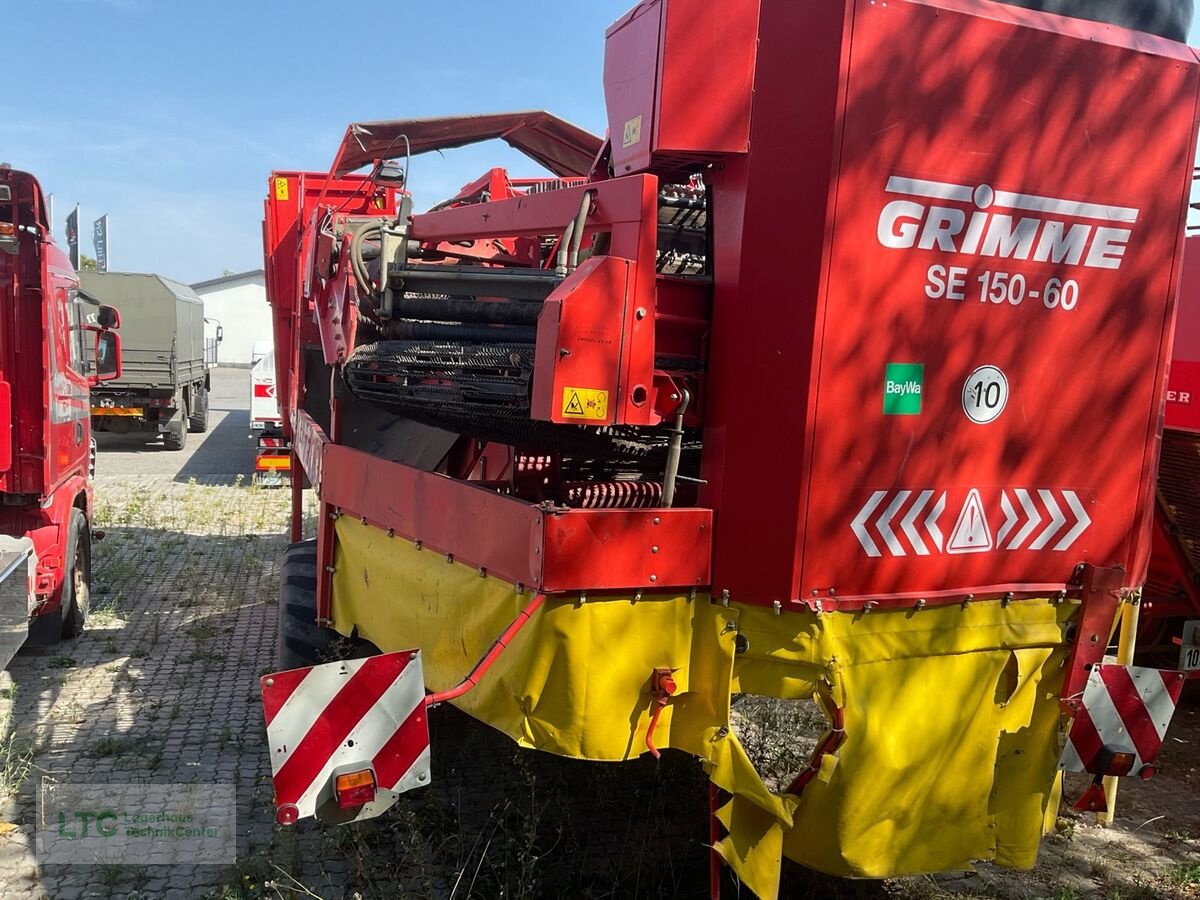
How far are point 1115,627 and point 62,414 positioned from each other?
5516 millimetres

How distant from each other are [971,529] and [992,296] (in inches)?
26.1

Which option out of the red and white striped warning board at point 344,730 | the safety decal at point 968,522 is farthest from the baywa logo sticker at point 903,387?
the red and white striped warning board at point 344,730

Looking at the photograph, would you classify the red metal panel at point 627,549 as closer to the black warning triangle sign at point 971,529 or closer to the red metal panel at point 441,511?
the red metal panel at point 441,511

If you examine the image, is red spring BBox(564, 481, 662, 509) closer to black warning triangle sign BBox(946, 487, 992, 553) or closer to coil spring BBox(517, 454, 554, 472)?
→ coil spring BBox(517, 454, 554, 472)

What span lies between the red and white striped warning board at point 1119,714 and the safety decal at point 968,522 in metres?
0.44

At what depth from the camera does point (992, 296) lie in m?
2.58

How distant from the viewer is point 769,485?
249cm

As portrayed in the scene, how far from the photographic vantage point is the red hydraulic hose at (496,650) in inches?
95.0

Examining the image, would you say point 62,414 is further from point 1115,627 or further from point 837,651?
point 1115,627

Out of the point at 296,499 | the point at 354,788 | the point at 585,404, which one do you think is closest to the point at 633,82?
the point at 585,404

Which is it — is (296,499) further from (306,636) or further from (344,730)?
(344,730)

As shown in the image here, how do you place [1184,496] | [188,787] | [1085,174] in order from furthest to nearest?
1. [1184,496]
2. [188,787]
3. [1085,174]


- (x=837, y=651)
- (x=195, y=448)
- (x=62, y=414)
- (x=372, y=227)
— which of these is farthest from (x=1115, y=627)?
(x=195, y=448)

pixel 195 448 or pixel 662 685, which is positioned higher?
pixel 662 685
